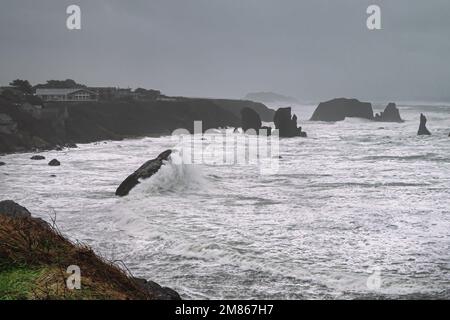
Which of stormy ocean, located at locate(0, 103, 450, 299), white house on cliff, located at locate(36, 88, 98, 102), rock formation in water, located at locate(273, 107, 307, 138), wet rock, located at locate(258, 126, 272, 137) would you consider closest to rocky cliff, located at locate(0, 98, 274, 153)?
white house on cliff, located at locate(36, 88, 98, 102)

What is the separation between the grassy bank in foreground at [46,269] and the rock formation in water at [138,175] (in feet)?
39.7

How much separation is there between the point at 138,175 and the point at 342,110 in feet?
332

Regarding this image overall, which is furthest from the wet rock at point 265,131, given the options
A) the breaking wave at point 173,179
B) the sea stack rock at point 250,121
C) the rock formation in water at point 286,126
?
the breaking wave at point 173,179

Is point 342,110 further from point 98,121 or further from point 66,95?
point 98,121

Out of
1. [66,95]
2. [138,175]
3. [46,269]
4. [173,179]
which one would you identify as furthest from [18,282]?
[66,95]

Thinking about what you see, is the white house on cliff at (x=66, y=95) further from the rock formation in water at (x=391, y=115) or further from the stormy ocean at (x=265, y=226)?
the rock formation in water at (x=391, y=115)

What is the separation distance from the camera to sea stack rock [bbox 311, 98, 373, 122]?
360 feet

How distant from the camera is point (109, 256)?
1039 cm

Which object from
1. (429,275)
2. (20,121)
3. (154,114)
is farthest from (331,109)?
(429,275)

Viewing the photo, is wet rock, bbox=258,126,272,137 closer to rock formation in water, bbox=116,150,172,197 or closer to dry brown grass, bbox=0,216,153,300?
rock formation in water, bbox=116,150,172,197

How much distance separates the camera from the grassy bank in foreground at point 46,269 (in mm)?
3859

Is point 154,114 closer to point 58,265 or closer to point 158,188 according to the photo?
point 158,188

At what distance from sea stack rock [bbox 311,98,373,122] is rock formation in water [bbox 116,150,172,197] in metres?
97.0

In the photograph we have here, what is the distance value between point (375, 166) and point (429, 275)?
19.3m
